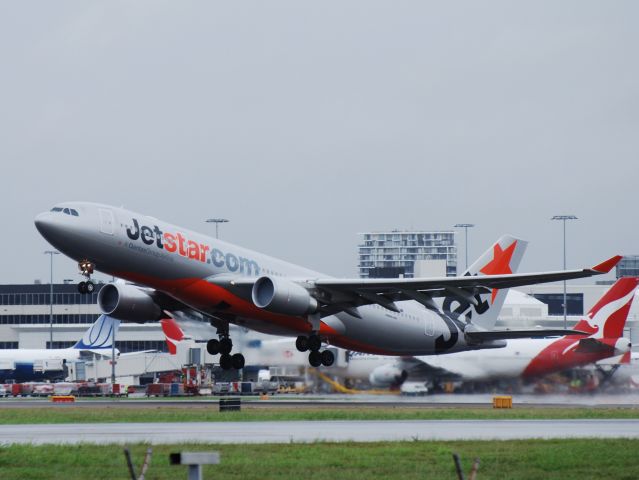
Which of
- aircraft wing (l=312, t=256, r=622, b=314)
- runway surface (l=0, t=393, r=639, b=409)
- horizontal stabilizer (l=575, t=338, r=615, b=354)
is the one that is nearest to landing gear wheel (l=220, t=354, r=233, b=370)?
runway surface (l=0, t=393, r=639, b=409)

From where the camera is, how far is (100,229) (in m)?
43.7

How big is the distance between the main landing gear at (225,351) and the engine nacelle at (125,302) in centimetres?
354

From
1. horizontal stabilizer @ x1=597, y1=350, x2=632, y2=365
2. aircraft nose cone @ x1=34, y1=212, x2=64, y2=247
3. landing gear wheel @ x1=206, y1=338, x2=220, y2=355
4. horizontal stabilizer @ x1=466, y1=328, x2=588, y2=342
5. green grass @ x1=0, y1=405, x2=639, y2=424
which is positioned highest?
aircraft nose cone @ x1=34, y1=212, x2=64, y2=247

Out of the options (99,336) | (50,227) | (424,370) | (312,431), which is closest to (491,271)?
(424,370)

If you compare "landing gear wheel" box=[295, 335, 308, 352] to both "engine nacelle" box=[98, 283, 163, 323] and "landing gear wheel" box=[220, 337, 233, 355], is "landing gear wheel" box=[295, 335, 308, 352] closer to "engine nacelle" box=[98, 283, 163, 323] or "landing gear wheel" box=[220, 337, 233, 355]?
"landing gear wheel" box=[220, 337, 233, 355]

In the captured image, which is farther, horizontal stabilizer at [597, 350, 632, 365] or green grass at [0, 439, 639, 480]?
horizontal stabilizer at [597, 350, 632, 365]

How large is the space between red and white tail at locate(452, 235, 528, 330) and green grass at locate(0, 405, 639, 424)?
10.1 metres

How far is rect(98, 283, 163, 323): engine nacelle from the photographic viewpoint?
5309 centimetres

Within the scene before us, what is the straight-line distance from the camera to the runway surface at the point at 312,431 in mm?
31125

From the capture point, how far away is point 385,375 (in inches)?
2438

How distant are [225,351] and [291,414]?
1033cm

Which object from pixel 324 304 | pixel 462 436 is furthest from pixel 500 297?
pixel 462 436

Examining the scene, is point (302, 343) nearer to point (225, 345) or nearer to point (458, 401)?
point (225, 345)

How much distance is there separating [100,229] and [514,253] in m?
26.7
